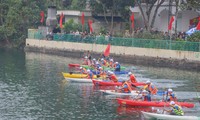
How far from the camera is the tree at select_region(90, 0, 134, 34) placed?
8525 cm

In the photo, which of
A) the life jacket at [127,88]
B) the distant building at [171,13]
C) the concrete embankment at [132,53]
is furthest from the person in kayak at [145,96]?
the distant building at [171,13]

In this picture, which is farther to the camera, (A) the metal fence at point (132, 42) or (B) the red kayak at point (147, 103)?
(A) the metal fence at point (132, 42)

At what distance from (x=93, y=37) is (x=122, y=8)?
802 cm

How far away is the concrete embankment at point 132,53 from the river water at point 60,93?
91.9 inches

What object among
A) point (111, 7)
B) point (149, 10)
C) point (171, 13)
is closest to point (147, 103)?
point (149, 10)

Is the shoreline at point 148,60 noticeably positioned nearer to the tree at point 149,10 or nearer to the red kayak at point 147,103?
the tree at point 149,10

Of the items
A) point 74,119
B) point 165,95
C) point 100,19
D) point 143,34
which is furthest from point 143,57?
point 74,119

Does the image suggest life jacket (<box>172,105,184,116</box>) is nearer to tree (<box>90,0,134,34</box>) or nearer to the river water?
the river water

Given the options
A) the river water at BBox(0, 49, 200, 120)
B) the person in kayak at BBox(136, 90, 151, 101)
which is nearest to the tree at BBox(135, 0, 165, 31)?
the river water at BBox(0, 49, 200, 120)

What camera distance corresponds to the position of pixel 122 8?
8650 cm

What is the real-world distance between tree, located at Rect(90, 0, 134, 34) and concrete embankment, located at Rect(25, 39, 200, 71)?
7237 mm

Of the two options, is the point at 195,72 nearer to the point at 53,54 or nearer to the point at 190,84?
the point at 190,84

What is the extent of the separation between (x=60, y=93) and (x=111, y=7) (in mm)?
39194

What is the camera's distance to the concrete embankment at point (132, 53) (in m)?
67.9
